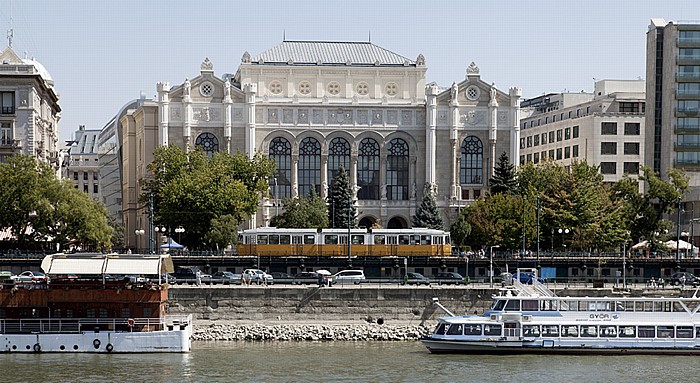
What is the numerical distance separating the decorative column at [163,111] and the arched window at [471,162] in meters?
37.4

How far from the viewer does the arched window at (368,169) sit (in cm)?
16288

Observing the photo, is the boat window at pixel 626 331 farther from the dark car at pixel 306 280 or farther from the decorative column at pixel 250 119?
the decorative column at pixel 250 119

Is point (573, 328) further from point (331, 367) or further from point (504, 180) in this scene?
point (504, 180)

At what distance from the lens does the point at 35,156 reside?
113 meters

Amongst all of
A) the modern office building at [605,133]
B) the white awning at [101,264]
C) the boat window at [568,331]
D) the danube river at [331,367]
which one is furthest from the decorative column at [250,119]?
the boat window at [568,331]

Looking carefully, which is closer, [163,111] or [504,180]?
[504,180]

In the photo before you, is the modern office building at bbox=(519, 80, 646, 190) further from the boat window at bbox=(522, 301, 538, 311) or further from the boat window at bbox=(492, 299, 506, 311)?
the boat window at bbox=(492, 299, 506, 311)

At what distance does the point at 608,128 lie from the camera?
16225 centimetres

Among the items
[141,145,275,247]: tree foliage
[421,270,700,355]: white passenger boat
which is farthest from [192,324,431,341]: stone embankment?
[141,145,275,247]: tree foliage

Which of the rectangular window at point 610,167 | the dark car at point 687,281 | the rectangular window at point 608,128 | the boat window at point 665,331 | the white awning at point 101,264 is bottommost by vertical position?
the boat window at point 665,331

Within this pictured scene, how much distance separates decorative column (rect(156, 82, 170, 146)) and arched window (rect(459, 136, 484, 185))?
3739cm

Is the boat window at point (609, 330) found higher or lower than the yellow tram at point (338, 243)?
Answer: lower

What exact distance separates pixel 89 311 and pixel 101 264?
8.52 ft

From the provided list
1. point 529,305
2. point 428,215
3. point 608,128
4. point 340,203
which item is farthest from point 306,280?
point 608,128
